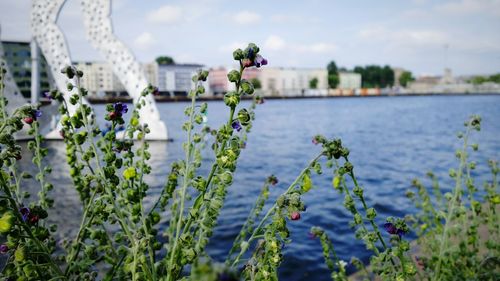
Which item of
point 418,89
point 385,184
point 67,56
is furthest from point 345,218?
point 418,89

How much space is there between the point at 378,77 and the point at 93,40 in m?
165

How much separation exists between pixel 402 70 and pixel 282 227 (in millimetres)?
202287

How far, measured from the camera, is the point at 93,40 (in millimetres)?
18969

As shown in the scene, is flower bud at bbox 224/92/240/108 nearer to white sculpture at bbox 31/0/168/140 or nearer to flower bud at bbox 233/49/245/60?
flower bud at bbox 233/49/245/60

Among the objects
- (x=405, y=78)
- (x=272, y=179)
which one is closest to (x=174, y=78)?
(x=405, y=78)

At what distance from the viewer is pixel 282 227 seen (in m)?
1.65

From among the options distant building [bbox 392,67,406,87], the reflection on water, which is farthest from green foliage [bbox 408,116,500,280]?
distant building [bbox 392,67,406,87]

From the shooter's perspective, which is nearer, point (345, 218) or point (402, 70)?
point (345, 218)

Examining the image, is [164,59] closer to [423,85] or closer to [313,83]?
[313,83]

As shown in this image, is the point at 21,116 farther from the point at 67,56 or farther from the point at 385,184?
the point at 67,56

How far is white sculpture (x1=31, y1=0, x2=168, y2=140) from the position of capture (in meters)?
18.5

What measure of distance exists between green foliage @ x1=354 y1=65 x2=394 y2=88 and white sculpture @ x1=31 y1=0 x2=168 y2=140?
16158cm

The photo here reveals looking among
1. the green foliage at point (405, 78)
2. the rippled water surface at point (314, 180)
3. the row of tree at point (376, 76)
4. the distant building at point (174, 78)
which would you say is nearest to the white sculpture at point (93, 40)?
the rippled water surface at point (314, 180)

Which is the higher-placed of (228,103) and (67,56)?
(67,56)
